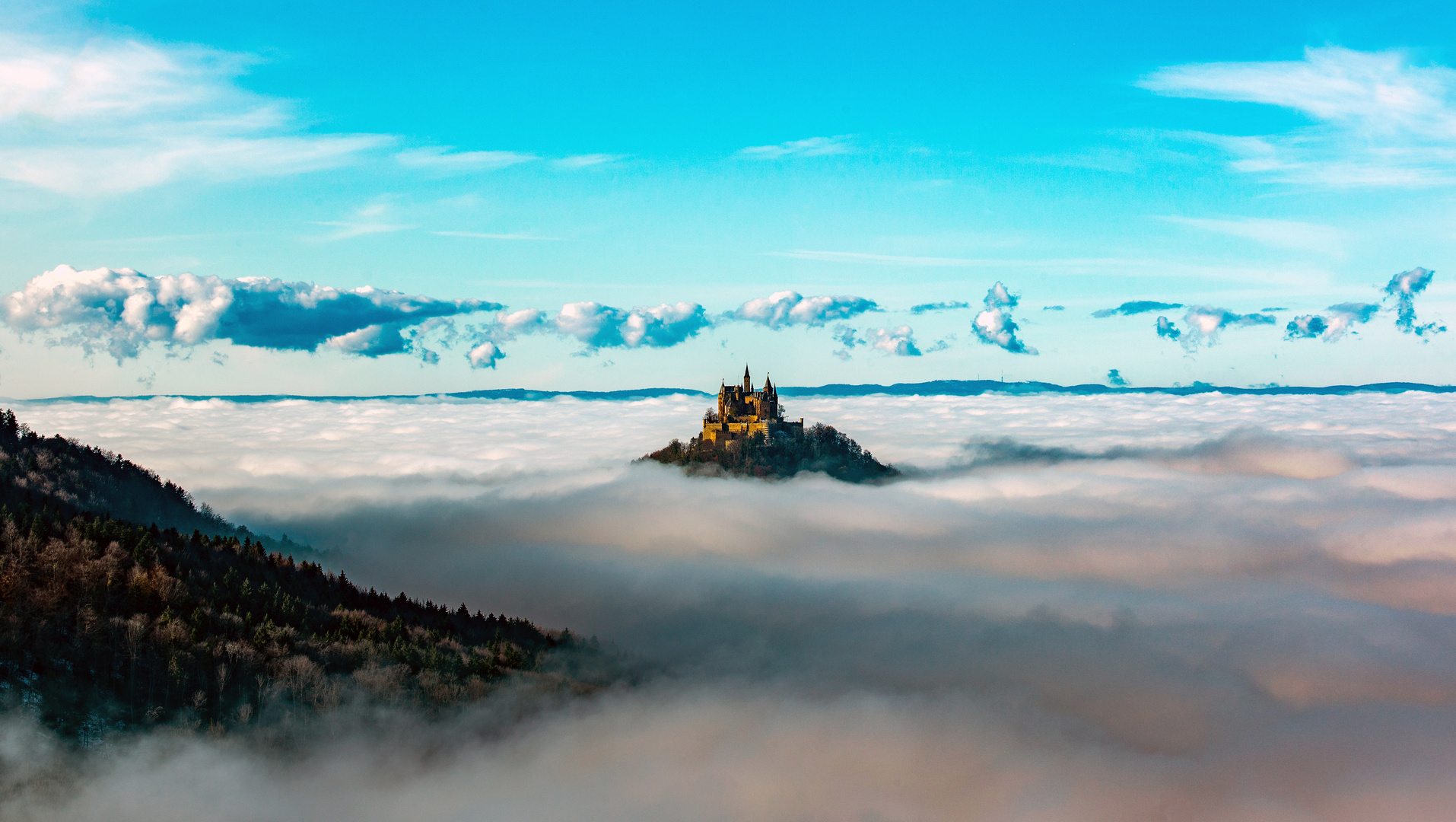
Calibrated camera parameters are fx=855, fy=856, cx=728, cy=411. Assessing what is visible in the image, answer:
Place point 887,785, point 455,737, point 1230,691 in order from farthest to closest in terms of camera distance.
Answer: point 1230,691, point 887,785, point 455,737

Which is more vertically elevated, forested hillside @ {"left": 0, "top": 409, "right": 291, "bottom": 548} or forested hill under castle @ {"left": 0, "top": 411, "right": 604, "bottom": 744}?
forested hillside @ {"left": 0, "top": 409, "right": 291, "bottom": 548}

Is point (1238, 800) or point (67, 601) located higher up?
point (67, 601)

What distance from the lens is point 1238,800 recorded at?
14462 centimetres

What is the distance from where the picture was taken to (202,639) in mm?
102188

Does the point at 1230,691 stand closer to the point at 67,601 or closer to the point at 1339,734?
the point at 1339,734

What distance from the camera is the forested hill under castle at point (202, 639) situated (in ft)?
292

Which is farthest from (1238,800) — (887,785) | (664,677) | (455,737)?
(455,737)

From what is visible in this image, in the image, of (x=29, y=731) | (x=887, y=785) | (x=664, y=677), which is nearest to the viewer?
(x=29, y=731)

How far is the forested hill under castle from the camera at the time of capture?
89.1 m

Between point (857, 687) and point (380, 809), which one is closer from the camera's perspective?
point (380, 809)

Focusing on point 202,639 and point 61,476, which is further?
point 61,476

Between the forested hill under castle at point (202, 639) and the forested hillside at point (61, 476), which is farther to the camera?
the forested hillside at point (61, 476)

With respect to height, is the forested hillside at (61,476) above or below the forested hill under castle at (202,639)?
above

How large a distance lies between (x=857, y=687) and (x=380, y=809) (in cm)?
10321
